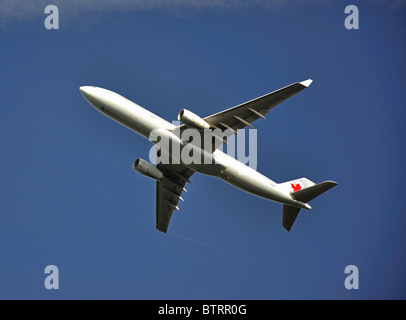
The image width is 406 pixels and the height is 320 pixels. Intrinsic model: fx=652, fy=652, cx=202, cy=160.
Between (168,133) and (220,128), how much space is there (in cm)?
509

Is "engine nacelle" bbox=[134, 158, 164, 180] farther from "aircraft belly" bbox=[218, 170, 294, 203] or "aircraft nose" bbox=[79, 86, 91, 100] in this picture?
"aircraft nose" bbox=[79, 86, 91, 100]

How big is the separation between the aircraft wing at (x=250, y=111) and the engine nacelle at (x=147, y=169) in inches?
293

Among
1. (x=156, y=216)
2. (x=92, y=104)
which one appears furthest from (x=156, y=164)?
(x=92, y=104)

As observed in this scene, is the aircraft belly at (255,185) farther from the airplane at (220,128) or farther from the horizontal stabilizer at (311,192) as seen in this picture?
the horizontal stabilizer at (311,192)

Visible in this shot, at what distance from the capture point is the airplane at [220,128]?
56.8 meters

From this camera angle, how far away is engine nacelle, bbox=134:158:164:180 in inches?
2466

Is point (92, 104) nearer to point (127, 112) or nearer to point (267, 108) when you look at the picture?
point (127, 112)

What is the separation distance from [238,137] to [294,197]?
7.73 metres

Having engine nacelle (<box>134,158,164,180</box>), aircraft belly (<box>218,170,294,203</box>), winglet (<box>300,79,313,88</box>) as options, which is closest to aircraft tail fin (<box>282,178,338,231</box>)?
aircraft belly (<box>218,170,294,203</box>)

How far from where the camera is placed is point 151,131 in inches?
2256

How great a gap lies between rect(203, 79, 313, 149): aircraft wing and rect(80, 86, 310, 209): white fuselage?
2200mm

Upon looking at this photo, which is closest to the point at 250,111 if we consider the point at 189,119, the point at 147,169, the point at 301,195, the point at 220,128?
the point at 220,128

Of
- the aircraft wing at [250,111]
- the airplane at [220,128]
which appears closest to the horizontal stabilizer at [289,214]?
the airplane at [220,128]

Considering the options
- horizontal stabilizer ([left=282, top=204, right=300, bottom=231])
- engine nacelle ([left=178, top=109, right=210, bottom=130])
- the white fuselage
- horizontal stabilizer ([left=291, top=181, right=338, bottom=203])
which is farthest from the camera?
horizontal stabilizer ([left=282, top=204, right=300, bottom=231])
